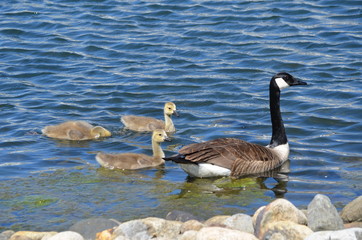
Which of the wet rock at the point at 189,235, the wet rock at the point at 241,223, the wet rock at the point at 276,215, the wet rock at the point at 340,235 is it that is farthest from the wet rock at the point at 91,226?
the wet rock at the point at 340,235

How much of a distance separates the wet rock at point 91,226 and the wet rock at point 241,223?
49.8 inches

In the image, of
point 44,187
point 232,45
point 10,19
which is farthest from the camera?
point 10,19

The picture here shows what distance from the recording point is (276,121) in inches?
466

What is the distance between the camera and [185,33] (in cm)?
1894

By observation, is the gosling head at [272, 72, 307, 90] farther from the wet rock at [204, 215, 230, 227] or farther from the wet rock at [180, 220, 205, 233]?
the wet rock at [180, 220, 205, 233]

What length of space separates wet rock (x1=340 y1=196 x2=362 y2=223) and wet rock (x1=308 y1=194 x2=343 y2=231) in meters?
0.58

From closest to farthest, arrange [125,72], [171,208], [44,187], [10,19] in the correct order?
[171,208] → [44,187] → [125,72] → [10,19]

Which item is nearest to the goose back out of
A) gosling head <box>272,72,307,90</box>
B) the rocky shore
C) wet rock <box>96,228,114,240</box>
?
gosling head <box>272,72,307,90</box>

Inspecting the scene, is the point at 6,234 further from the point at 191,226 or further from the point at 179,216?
the point at 191,226

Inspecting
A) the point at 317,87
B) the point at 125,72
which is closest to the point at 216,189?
the point at 317,87

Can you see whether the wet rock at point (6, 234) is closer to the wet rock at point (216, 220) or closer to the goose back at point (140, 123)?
the wet rock at point (216, 220)

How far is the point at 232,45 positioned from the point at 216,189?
8.41 metres

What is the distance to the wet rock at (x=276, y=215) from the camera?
730 cm

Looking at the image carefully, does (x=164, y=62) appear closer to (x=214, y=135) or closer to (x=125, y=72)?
(x=125, y=72)
